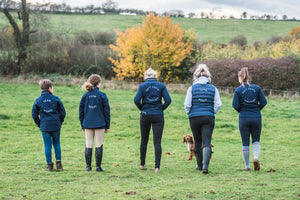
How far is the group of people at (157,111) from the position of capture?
318 inches

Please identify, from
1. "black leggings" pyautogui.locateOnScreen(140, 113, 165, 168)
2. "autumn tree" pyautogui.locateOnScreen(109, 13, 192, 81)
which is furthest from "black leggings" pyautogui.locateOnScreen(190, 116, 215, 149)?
"autumn tree" pyautogui.locateOnScreen(109, 13, 192, 81)

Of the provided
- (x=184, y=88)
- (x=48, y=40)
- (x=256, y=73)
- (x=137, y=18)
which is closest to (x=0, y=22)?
(x=48, y=40)

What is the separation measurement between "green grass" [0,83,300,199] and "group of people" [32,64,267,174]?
546 millimetres

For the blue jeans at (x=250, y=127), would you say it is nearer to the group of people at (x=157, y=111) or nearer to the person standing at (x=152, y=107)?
the group of people at (x=157, y=111)

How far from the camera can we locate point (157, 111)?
822 cm

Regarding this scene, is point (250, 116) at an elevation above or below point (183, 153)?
above

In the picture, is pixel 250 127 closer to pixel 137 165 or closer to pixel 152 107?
pixel 152 107

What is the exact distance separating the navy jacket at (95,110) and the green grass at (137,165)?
3.39ft

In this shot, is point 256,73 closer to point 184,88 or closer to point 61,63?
point 184,88

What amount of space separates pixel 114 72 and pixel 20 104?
20.1 meters

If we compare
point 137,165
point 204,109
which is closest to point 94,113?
point 137,165

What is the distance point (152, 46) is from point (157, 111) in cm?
2703

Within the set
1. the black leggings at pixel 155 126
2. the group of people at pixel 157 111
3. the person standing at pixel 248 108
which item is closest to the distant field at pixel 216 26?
the person standing at pixel 248 108

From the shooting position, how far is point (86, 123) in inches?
323
